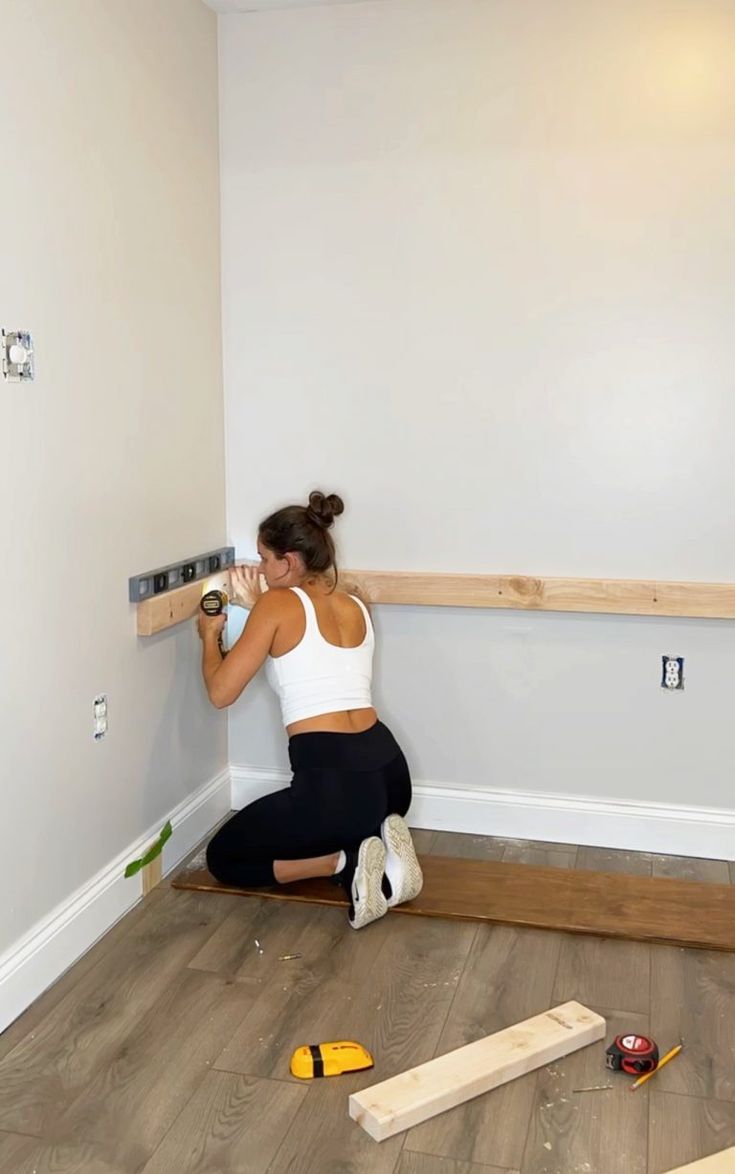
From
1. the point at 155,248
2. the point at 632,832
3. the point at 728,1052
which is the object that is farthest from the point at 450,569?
the point at 728,1052

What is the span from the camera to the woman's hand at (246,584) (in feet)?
11.0

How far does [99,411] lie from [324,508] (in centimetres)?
79

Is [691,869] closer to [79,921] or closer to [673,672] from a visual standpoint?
[673,672]

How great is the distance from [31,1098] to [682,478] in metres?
2.33

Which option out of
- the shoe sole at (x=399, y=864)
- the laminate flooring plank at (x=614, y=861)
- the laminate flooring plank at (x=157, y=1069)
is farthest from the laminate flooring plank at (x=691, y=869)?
the laminate flooring plank at (x=157, y=1069)

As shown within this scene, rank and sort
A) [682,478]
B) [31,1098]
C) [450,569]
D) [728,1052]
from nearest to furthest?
[31,1098], [728,1052], [682,478], [450,569]

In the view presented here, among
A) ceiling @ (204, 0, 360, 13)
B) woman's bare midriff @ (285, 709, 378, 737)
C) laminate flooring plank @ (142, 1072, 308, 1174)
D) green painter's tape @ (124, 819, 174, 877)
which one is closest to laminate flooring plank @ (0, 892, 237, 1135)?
green painter's tape @ (124, 819, 174, 877)

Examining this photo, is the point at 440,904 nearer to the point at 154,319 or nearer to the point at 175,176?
the point at 154,319

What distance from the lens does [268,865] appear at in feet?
10.1

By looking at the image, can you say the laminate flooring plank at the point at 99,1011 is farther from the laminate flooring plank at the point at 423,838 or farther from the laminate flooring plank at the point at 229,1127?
the laminate flooring plank at the point at 423,838

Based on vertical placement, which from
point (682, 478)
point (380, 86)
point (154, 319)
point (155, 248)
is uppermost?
point (380, 86)

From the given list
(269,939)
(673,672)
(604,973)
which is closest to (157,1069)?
(269,939)

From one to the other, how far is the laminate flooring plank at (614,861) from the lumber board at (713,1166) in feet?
4.15

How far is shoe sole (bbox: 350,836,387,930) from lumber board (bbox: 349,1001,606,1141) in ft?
1.78
